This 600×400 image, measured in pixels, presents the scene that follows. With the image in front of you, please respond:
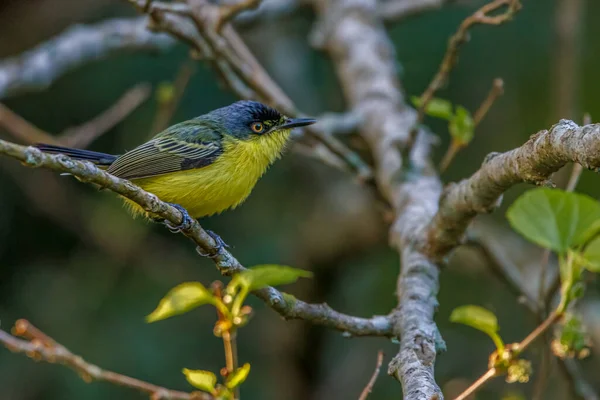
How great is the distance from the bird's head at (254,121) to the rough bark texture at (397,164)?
627mm

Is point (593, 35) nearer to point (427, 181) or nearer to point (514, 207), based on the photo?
point (427, 181)

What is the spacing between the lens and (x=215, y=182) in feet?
11.4

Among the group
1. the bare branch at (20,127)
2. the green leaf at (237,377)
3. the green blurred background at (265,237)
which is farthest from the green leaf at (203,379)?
the green blurred background at (265,237)

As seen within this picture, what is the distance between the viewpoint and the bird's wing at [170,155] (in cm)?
354

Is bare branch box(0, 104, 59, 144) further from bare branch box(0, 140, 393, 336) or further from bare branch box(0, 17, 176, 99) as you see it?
bare branch box(0, 140, 393, 336)

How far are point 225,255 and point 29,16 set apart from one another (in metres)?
4.84

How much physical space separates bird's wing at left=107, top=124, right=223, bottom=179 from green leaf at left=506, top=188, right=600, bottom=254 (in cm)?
191

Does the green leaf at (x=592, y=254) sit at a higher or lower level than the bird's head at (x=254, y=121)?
lower

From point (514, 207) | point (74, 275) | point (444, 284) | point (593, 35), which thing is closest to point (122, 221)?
point (74, 275)

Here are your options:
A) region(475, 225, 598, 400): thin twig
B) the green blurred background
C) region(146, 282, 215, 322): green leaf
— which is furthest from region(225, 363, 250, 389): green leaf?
the green blurred background

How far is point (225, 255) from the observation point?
2.38 meters

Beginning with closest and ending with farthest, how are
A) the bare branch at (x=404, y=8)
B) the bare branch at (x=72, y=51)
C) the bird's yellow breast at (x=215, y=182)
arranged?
1. the bird's yellow breast at (x=215, y=182)
2. the bare branch at (x=72, y=51)
3. the bare branch at (x=404, y=8)

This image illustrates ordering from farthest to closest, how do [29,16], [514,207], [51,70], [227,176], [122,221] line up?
[29,16] < [122,221] < [51,70] < [227,176] < [514,207]

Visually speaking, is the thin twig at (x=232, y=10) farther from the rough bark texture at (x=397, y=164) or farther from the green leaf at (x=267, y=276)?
the green leaf at (x=267, y=276)
